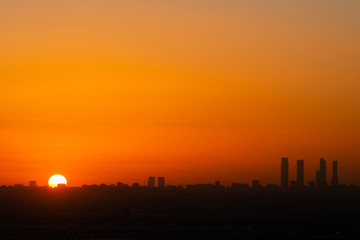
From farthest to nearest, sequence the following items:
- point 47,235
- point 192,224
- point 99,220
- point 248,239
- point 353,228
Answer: point 99,220, point 192,224, point 353,228, point 47,235, point 248,239

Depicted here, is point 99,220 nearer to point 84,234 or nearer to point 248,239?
point 84,234

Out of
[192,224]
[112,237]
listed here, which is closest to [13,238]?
[112,237]

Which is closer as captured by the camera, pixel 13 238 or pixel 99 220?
pixel 13 238

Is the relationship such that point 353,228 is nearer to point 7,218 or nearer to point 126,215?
point 126,215

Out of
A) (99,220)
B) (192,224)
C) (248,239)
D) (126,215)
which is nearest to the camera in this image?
(248,239)

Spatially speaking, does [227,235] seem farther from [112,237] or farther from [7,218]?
A: [7,218]

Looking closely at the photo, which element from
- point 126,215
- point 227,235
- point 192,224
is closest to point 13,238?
point 227,235

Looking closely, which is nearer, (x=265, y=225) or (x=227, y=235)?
(x=227, y=235)

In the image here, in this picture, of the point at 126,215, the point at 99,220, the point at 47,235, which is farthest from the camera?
the point at 126,215

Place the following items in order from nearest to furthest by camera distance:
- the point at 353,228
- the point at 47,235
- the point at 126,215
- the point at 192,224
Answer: the point at 47,235, the point at 353,228, the point at 192,224, the point at 126,215
